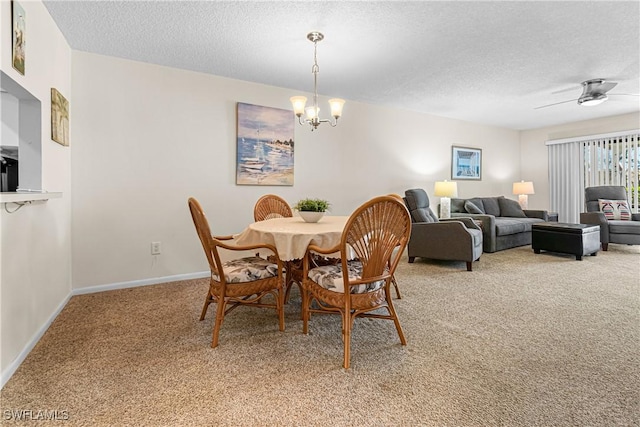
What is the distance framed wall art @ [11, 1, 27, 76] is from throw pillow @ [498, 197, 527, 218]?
6725 millimetres

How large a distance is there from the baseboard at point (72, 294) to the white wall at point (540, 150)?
271 inches

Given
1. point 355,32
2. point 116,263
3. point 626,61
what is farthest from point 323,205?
point 626,61

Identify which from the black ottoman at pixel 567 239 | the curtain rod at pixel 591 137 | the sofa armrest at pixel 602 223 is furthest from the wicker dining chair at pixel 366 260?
the curtain rod at pixel 591 137

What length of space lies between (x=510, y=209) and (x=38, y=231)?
6679mm

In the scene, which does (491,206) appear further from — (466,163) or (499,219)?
(466,163)

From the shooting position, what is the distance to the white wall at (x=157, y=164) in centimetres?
300

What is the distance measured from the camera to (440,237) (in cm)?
390

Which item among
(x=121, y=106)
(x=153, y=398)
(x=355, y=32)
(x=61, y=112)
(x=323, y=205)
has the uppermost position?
(x=355, y=32)

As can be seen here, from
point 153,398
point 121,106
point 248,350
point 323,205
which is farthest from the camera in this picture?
point 121,106

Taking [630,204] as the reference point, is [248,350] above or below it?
below

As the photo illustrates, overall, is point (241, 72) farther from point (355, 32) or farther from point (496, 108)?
point (496, 108)

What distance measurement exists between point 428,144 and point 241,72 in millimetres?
3414

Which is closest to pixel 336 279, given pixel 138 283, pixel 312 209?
pixel 312 209

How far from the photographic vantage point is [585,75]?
3.62 m
